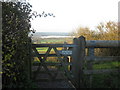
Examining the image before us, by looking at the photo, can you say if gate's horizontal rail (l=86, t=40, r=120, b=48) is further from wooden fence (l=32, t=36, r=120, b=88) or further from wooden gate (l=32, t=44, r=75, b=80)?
wooden gate (l=32, t=44, r=75, b=80)

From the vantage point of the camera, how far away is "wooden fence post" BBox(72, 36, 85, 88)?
3895 mm

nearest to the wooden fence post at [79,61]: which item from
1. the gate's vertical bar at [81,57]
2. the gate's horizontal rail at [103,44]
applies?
the gate's vertical bar at [81,57]

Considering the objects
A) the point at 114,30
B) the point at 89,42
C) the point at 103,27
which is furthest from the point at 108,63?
the point at 103,27

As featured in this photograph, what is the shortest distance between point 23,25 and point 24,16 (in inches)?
7.9

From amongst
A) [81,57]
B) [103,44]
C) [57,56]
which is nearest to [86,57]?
[81,57]

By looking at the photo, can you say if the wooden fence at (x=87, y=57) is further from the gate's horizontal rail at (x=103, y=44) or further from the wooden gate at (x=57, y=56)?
the wooden gate at (x=57, y=56)

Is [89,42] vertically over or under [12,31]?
under

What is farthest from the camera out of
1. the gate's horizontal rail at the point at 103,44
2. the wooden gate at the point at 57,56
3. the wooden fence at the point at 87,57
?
the wooden gate at the point at 57,56

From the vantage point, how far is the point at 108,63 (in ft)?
14.1

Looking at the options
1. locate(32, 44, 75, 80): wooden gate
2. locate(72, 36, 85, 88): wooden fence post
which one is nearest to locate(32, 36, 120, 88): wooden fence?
locate(72, 36, 85, 88): wooden fence post

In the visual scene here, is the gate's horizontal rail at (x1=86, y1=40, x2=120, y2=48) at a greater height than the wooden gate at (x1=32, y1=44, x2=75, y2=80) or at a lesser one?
greater

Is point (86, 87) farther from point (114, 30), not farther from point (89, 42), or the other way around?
point (114, 30)

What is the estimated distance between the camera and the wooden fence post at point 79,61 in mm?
3895

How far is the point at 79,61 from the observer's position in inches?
156
